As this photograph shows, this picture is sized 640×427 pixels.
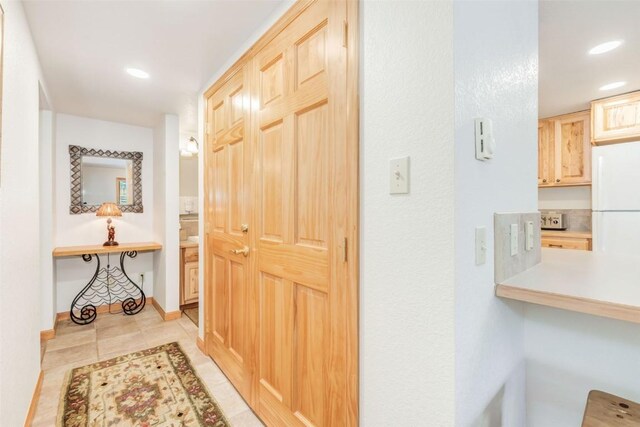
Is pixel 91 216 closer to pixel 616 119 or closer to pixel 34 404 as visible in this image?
pixel 34 404

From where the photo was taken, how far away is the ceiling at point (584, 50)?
1621mm

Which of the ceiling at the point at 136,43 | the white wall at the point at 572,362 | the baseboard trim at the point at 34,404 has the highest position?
the ceiling at the point at 136,43

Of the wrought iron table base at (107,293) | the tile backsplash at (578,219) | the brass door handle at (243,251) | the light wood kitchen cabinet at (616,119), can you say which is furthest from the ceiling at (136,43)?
the tile backsplash at (578,219)

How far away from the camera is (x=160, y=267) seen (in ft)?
11.4

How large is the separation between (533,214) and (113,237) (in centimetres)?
393

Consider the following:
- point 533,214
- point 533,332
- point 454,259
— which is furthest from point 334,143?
point 533,332

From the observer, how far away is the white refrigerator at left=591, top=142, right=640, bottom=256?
8.81 ft

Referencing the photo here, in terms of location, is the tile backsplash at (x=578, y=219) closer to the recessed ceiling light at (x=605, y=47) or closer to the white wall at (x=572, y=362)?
the recessed ceiling light at (x=605, y=47)

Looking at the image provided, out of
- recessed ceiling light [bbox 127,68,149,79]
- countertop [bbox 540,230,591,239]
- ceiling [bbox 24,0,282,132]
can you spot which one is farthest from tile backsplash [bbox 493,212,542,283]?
recessed ceiling light [bbox 127,68,149,79]

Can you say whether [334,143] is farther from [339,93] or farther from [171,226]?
[171,226]

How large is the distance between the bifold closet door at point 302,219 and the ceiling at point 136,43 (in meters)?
0.31

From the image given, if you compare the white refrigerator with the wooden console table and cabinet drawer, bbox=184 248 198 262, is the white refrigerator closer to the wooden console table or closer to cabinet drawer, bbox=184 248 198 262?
cabinet drawer, bbox=184 248 198 262

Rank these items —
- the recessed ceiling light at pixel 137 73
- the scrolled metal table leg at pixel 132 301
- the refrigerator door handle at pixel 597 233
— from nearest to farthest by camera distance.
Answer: the recessed ceiling light at pixel 137 73, the refrigerator door handle at pixel 597 233, the scrolled metal table leg at pixel 132 301

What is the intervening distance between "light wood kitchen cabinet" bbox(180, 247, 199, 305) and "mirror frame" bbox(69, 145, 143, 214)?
0.86m
